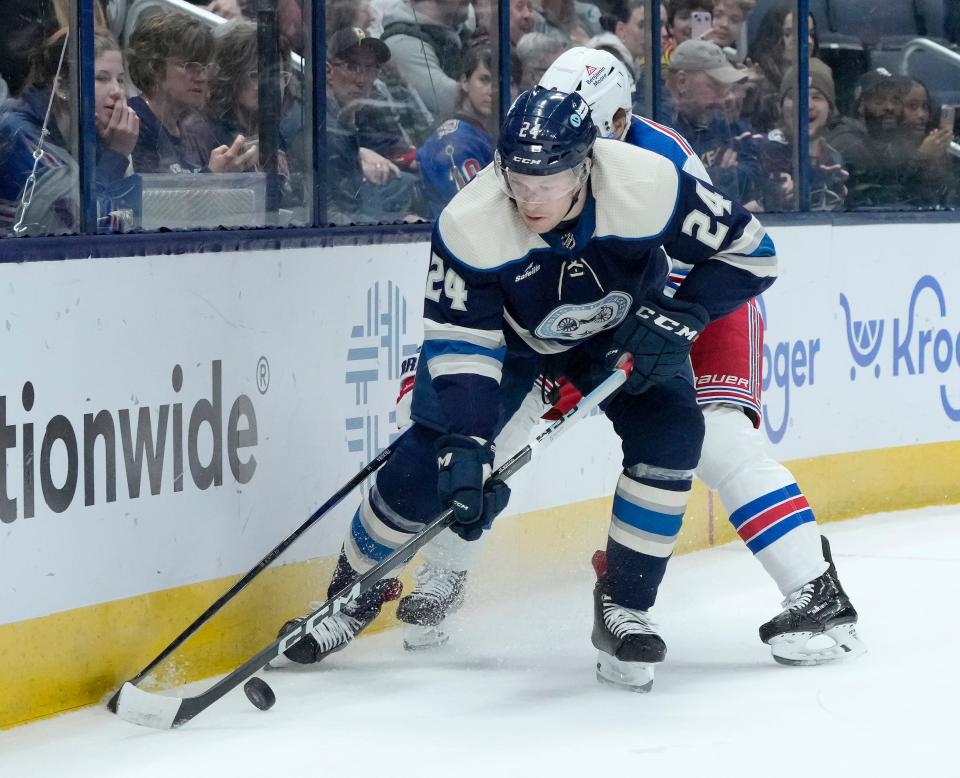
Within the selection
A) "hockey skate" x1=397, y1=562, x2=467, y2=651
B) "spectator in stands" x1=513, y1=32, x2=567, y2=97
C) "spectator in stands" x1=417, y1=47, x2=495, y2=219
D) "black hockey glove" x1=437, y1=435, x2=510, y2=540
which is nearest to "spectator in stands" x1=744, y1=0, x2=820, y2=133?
"spectator in stands" x1=513, y1=32, x2=567, y2=97

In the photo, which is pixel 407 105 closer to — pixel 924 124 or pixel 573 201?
pixel 573 201

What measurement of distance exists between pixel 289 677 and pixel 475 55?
5.77 ft

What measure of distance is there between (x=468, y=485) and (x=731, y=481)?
74cm

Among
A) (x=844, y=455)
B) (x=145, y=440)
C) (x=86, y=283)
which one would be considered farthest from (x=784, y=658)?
(x=844, y=455)

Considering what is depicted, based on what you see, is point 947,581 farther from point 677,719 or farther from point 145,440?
point 145,440

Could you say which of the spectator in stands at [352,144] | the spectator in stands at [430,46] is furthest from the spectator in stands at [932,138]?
the spectator in stands at [352,144]

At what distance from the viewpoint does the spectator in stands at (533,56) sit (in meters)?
4.57

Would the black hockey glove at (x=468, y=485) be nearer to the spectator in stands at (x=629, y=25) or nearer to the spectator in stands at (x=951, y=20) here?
the spectator in stands at (x=629, y=25)

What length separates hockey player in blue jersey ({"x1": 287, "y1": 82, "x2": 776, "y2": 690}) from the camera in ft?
10.1

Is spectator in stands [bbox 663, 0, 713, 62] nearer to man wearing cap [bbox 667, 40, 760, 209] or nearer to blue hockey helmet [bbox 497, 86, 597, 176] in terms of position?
man wearing cap [bbox 667, 40, 760, 209]

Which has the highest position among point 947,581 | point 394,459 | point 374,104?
point 374,104

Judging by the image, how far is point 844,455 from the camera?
5355 mm

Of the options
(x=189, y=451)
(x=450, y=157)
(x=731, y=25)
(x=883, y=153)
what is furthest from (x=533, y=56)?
(x=189, y=451)

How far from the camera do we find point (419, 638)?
12.2 feet
